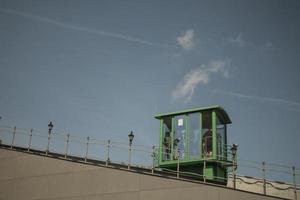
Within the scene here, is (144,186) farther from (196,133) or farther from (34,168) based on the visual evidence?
(34,168)

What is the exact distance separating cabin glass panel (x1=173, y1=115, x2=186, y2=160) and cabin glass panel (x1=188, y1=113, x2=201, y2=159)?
0.96 ft

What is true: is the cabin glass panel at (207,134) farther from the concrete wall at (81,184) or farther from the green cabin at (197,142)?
the concrete wall at (81,184)

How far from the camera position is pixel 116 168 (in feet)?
63.8

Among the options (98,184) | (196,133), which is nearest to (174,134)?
(196,133)

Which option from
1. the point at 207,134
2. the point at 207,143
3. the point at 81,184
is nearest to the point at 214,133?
the point at 207,134

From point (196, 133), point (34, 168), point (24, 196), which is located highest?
point (196, 133)

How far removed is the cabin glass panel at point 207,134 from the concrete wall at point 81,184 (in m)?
2.09

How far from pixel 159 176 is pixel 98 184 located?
3065mm

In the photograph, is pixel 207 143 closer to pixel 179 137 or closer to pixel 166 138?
pixel 179 137

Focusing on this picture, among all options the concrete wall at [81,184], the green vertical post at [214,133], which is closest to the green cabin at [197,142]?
the green vertical post at [214,133]

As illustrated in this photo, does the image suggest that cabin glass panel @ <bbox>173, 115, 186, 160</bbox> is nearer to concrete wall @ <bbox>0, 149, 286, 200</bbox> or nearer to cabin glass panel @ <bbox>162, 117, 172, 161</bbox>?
cabin glass panel @ <bbox>162, 117, 172, 161</bbox>

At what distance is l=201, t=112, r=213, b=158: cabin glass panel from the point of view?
63.4 feet

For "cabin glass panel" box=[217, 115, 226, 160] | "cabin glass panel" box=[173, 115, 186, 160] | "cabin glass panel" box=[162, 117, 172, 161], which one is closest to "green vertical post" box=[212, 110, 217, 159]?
"cabin glass panel" box=[217, 115, 226, 160]

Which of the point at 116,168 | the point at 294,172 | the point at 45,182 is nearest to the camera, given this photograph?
the point at 294,172
